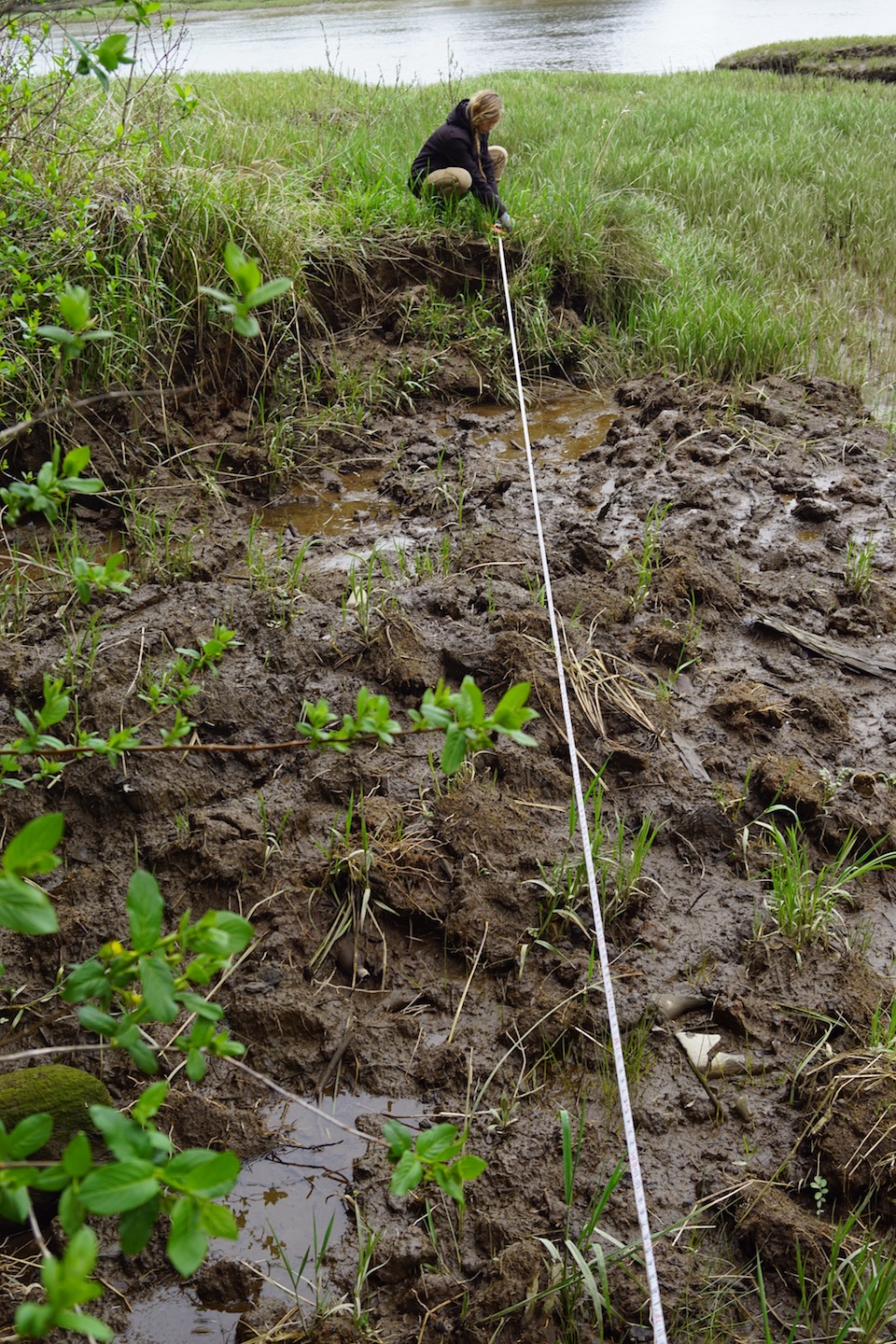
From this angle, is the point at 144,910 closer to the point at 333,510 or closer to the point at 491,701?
the point at 491,701

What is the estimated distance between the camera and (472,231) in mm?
5586

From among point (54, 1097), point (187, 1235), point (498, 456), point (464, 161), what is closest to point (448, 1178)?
point (187, 1235)

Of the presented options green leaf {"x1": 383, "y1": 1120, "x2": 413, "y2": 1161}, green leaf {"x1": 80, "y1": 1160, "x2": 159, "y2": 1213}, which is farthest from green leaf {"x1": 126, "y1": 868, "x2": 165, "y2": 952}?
green leaf {"x1": 383, "y1": 1120, "x2": 413, "y2": 1161}

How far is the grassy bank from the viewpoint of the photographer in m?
4.14

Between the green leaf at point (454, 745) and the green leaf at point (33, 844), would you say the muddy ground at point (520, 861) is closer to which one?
the green leaf at point (454, 745)

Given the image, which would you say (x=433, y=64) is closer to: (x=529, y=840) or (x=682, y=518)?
(x=682, y=518)

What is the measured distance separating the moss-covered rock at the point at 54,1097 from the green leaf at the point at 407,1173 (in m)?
0.97

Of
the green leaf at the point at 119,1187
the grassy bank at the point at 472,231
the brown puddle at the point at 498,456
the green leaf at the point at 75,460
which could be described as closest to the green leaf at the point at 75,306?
the green leaf at the point at 75,460

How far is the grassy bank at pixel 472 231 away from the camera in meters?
4.14

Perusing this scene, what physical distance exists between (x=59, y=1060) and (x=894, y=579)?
315 cm

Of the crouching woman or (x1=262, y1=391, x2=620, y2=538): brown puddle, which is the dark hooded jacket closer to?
the crouching woman

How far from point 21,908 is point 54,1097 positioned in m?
1.14

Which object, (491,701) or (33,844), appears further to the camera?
(491,701)

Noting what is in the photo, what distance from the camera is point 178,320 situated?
433 cm
